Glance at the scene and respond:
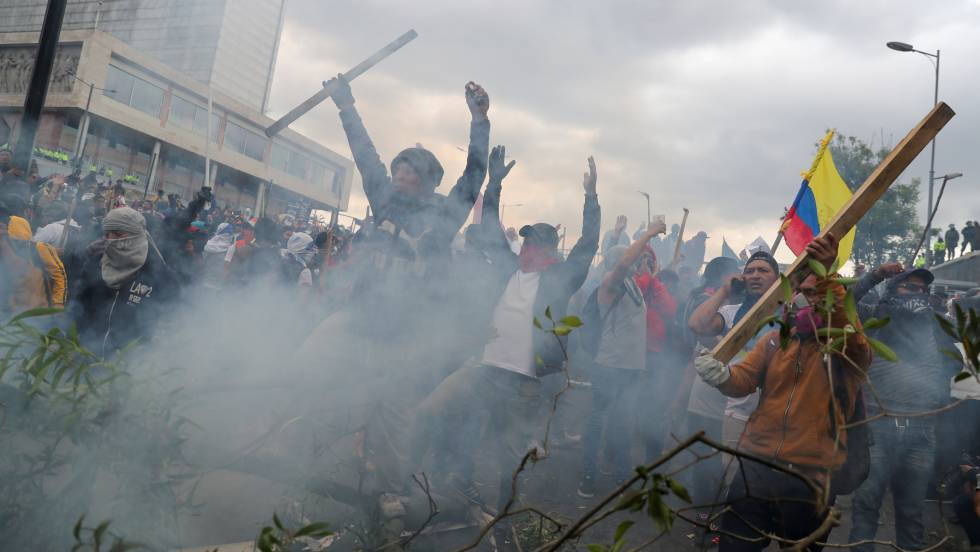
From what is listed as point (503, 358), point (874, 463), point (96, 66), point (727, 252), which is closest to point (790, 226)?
point (874, 463)

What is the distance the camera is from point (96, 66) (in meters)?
29.7

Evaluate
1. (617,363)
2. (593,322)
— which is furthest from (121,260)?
(617,363)

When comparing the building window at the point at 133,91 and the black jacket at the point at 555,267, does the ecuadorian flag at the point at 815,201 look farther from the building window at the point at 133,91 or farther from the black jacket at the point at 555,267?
the building window at the point at 133,91

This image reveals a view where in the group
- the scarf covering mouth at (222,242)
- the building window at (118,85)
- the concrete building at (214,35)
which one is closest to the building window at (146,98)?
the building window at (118,85)

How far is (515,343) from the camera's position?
403cm

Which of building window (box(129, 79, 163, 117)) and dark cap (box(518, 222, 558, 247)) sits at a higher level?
building window (box(129, 79, 163, 117))

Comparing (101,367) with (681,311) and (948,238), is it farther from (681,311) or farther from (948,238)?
(948,238)

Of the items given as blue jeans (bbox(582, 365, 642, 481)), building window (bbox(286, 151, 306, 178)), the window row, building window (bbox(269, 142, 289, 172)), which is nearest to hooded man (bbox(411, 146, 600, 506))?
blue jeans (bbox(582, 365, 642, 481))

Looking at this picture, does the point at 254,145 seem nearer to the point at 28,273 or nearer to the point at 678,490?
the point at 28,273

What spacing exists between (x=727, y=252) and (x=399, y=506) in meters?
10.5

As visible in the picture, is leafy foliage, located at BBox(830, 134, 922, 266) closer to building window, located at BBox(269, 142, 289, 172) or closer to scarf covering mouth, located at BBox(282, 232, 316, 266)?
scarf covering mouth, located at BBox(282, 232, 316, 266)

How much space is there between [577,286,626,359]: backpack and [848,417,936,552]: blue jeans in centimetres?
204

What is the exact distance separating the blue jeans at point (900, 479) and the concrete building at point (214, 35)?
156 inches

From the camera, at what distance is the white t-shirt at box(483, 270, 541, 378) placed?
400 centimetres
